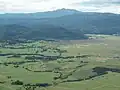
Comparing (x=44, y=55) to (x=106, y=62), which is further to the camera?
(x=44, y=55)

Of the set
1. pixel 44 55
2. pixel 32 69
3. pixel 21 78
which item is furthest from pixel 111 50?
→ pixel 21 78

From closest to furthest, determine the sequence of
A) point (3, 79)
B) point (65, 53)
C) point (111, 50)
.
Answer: point (3, 79) < point (65, 53) < point (111, 50)

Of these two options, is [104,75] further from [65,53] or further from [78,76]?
[65,53]

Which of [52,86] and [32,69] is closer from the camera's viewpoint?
[52,86]

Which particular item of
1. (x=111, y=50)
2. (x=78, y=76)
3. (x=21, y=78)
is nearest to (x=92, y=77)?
(x=78, y=76)

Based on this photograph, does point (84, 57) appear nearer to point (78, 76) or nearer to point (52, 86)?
point (78, 76)

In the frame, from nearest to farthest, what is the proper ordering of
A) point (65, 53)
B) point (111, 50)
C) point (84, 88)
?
point (84, 88) < point (65, 53) < point (111, 50)

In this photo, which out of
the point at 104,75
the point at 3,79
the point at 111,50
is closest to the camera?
the point at 3,79

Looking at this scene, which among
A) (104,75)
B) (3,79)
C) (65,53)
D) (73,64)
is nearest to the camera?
(3,79)
